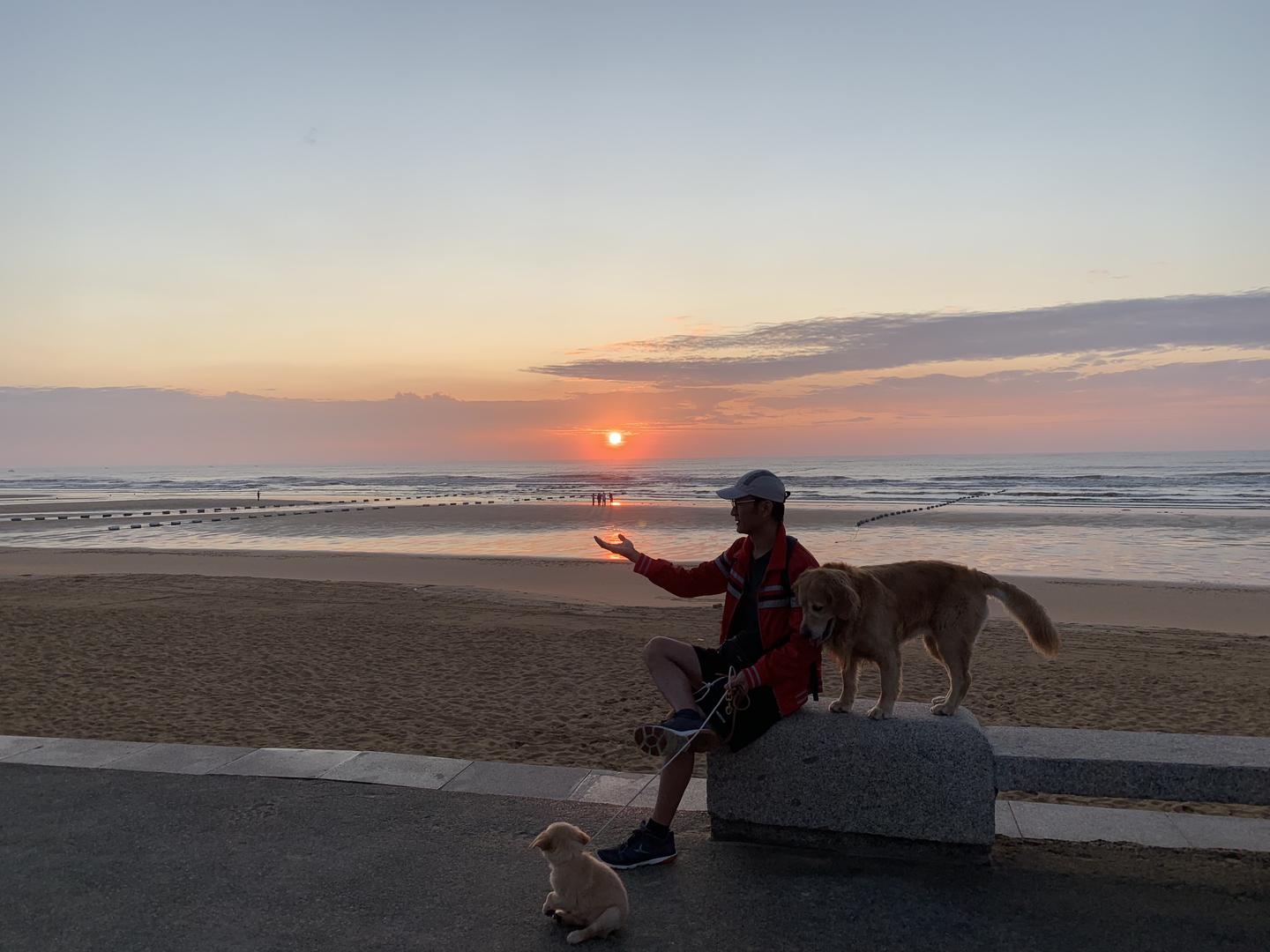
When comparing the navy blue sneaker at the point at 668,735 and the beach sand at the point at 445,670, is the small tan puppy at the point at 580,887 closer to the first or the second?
the navy blue sneaker at the point at 668,735

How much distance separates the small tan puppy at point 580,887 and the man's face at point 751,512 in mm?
1681

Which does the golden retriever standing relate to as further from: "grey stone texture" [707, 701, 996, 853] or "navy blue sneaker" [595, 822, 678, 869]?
"navy blue sneaker" [595, 822, 678, 869]

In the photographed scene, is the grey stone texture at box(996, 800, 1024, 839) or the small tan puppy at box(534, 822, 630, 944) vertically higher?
the small tan puppy at box(534, 822, 630, 944)

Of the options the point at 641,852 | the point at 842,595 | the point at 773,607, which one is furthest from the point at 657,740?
the point at 842,595

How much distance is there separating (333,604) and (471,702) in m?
6.77

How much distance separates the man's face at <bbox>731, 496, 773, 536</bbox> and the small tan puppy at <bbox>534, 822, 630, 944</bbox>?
1.68m

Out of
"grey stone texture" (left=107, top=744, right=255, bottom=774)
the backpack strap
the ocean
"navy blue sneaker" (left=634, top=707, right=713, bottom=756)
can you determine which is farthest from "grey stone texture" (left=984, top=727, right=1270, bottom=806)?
the ocean

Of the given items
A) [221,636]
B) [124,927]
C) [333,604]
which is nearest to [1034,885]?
[124,927]

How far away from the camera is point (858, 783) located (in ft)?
14.4

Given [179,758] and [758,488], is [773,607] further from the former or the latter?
[179,758]

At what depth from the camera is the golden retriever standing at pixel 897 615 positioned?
4.37 metres

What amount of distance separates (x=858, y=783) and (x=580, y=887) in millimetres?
1475

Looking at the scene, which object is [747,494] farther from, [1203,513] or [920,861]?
[1203,513]

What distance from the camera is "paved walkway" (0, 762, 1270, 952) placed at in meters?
3.66
